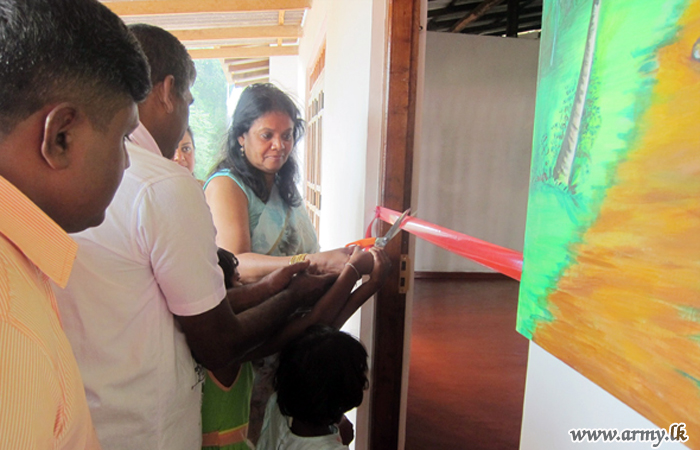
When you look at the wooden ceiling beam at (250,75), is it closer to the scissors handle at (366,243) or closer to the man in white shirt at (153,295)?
the scissors handle at (366,243)

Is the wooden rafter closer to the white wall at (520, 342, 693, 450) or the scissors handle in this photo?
the scissors handle

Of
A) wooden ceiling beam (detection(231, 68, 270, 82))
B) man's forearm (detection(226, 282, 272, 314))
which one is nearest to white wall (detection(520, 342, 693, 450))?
man's forearm (detection(226, 282, 272, 314))

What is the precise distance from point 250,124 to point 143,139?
886mm

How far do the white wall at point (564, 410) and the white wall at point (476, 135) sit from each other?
193 inches

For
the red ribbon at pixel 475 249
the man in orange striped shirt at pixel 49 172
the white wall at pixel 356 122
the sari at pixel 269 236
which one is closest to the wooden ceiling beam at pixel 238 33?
the white wall at pixel 356 122

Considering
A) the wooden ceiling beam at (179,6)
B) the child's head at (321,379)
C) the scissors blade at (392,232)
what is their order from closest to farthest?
the child's head at (321,379), the scissors blade at (392,232), the wooden ceiling beam at (179,6)

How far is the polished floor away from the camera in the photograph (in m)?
2.60

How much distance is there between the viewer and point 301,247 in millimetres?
1821

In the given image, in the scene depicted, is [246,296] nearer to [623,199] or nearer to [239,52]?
[623,199]

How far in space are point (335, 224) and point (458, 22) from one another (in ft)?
18.7

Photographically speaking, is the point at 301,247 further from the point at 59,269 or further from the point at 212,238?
the point at 59,269

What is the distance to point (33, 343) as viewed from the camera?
379 mm

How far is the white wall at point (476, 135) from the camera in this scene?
5.62 meters

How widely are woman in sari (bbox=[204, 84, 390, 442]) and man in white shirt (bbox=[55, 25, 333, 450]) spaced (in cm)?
51
